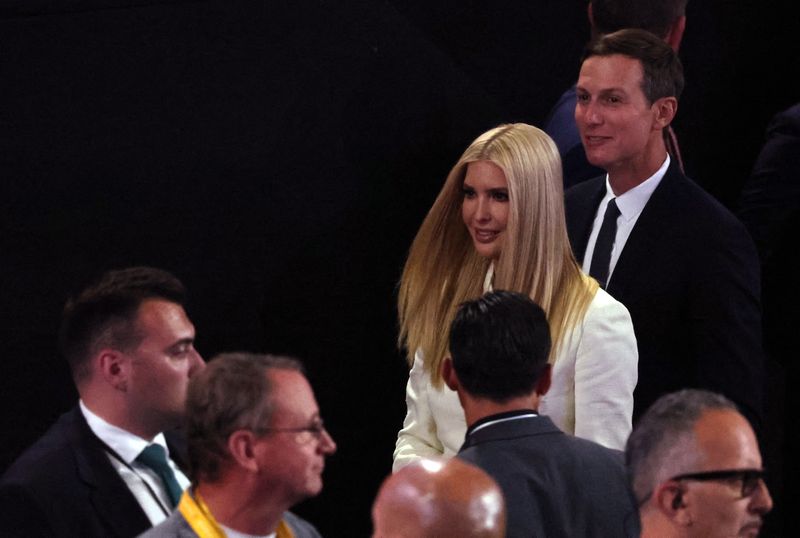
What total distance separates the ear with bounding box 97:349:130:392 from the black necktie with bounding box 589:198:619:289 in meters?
1.53

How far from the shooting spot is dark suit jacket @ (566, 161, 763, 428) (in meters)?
4.60

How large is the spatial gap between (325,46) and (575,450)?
1962mm

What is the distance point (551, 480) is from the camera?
3541 millimetres

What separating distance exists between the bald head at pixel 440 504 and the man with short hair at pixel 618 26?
2.79 m

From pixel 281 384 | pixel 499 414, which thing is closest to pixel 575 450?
pixel 499 414

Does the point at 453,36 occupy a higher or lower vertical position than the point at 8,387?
higher

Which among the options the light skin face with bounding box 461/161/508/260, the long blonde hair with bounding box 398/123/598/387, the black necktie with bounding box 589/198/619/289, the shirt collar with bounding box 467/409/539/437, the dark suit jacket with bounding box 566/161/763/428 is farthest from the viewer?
the black necktie with bounding box 589/198/619/289

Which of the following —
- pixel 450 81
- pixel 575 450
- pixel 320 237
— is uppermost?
pixel 450 81

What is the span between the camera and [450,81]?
5.38 m

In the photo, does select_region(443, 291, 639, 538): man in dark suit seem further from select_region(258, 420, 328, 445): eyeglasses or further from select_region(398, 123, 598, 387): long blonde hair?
select_region(398, 123, 598, 387): long blonde hair

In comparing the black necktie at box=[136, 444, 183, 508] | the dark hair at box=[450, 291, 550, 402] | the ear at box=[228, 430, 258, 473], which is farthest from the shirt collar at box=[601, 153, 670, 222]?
the ear at box=[228, 430, 258, 473]

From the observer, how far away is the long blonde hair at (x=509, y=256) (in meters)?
4.36

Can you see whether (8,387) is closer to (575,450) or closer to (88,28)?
(88,28)

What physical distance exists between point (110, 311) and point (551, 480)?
107 centimetres
